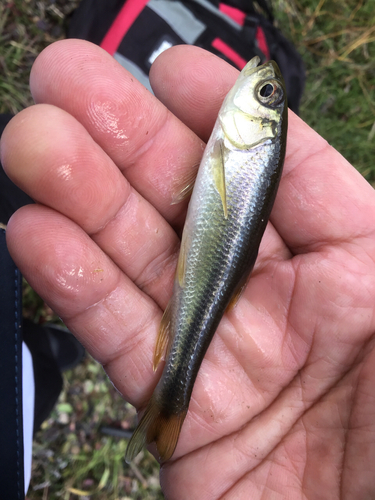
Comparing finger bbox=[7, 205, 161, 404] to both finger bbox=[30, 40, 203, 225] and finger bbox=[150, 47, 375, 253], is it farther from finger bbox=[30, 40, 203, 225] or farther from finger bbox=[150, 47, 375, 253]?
finger bbox=[150, 47, 375, 253]

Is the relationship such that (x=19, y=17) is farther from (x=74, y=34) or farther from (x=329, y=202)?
(x=329, y=202)

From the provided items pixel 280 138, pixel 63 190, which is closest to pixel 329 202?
pixel 280 138

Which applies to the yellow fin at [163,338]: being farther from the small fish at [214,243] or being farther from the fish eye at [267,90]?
the fish eye at [267,90]

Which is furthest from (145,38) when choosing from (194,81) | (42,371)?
(42,371)

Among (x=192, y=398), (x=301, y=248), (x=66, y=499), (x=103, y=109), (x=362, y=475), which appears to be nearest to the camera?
(x=362, y=475)

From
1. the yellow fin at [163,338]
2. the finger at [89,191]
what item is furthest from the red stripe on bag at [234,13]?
the yellow fin at [163,338]

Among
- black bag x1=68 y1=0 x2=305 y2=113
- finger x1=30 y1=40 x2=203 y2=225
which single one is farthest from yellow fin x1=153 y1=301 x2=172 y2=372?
black bag x1=68 y1=0 x2=305 y2=113
